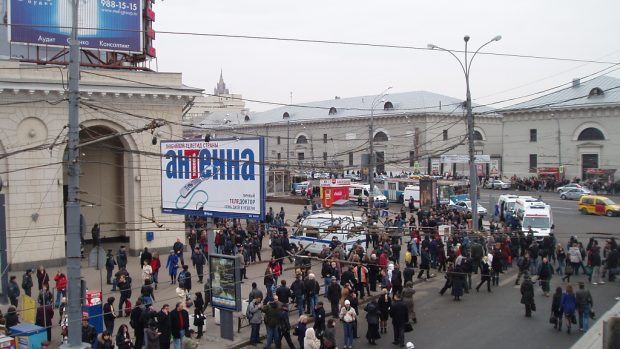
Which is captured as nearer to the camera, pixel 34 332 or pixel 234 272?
pixel 34 332

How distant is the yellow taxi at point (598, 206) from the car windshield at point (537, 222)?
10.7 meters

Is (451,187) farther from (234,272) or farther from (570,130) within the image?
(234,272)

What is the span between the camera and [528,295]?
15.0 metres

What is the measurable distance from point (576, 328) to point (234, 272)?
8.29 m

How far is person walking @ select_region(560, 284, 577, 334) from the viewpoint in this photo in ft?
45.1

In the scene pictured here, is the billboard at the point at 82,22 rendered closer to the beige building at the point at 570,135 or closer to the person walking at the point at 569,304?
the person walking at the point at 569,304

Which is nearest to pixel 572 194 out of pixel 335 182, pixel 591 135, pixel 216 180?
pixel 591 135

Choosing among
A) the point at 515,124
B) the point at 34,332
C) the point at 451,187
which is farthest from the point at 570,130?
the point at 34,332

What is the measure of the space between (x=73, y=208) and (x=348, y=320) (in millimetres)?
6758

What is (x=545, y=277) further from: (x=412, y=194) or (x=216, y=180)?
(x=412, y=194)

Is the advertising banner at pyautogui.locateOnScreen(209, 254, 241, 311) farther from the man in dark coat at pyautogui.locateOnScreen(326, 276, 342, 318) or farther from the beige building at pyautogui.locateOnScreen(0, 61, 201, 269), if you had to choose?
the beige building at pyautogui.locateOnScreen(0, 61, 201, 269)

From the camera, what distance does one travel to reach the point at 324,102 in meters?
65.8

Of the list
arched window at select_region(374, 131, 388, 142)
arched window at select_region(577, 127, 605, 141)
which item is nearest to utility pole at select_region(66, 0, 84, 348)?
arched window at select_region(577, 127, 605, 141)

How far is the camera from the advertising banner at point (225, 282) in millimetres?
13273
